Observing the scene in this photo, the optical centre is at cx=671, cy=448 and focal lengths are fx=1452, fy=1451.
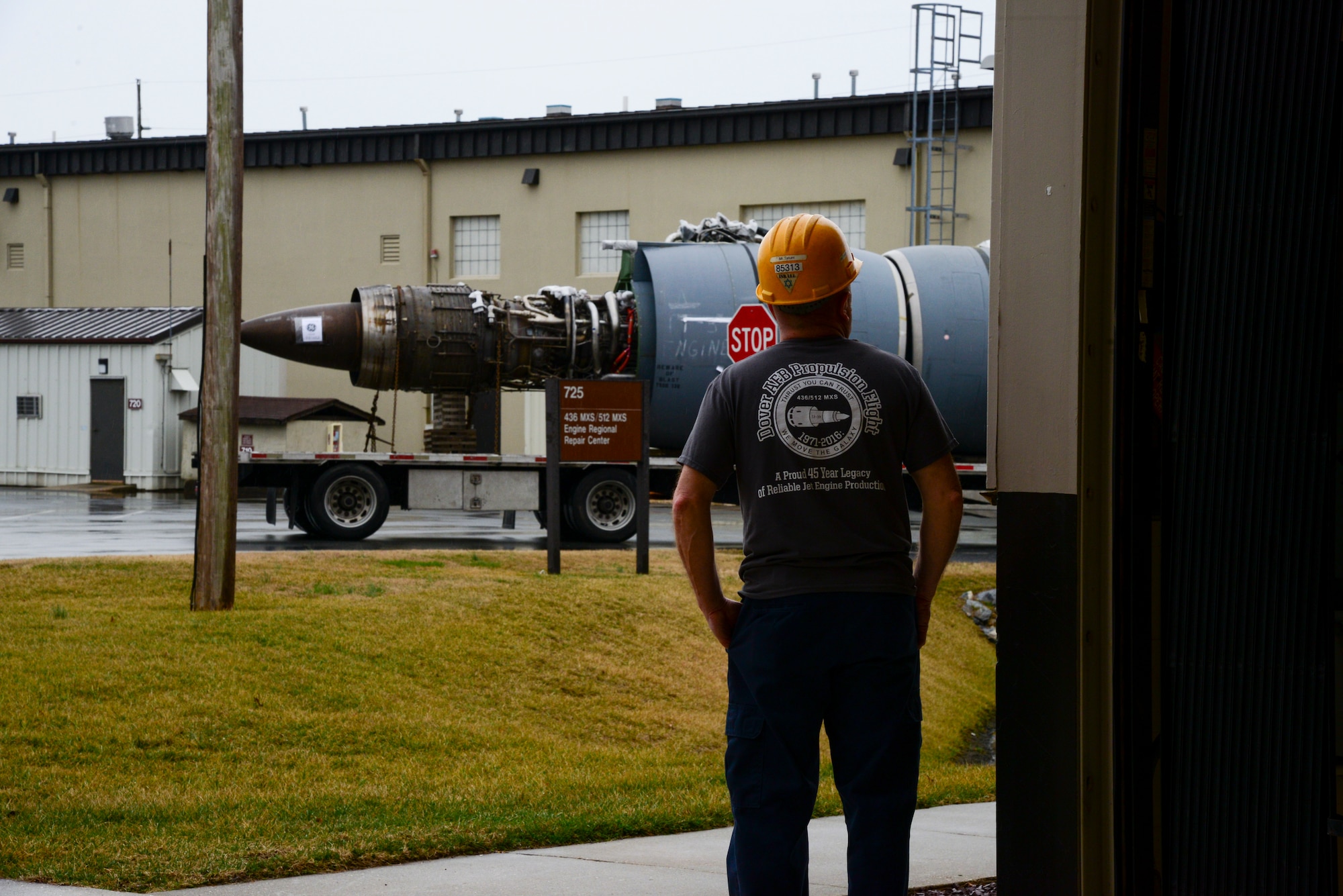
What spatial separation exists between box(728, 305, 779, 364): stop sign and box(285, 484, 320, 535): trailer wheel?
324 inches

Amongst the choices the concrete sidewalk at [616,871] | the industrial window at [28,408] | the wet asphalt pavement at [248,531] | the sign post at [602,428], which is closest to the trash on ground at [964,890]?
the concrete sidewalk at [616,871]

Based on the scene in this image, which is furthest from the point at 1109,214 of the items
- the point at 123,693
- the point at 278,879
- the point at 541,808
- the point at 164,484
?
the point at 164,484

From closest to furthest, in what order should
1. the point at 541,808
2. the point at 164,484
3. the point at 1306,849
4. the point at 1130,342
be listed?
the point at 1306,849 → the point at 1130,342 → the point at 541,808 → the point at 164,484

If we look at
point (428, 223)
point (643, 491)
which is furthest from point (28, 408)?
point (643, 491)

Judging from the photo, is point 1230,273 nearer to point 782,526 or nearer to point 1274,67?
point 1274,67

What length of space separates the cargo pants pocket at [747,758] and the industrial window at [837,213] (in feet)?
98.3

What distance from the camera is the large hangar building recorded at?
33281 millimetres

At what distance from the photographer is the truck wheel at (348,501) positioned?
18844mm

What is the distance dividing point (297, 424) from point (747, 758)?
27.4 metres

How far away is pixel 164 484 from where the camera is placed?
32.0m

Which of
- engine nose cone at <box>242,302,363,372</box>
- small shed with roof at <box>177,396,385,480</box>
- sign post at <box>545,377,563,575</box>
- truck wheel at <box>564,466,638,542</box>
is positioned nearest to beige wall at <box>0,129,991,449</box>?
small shed with roof at <box>177,396,385,480</box>

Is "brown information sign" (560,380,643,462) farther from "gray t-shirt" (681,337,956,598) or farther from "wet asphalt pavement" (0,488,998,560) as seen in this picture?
"gray t-shirt" (681,337,956,598)

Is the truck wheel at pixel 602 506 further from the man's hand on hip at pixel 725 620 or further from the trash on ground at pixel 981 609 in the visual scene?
the man's hand on hip at pixel 725 620

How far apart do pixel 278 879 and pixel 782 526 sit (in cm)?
251
